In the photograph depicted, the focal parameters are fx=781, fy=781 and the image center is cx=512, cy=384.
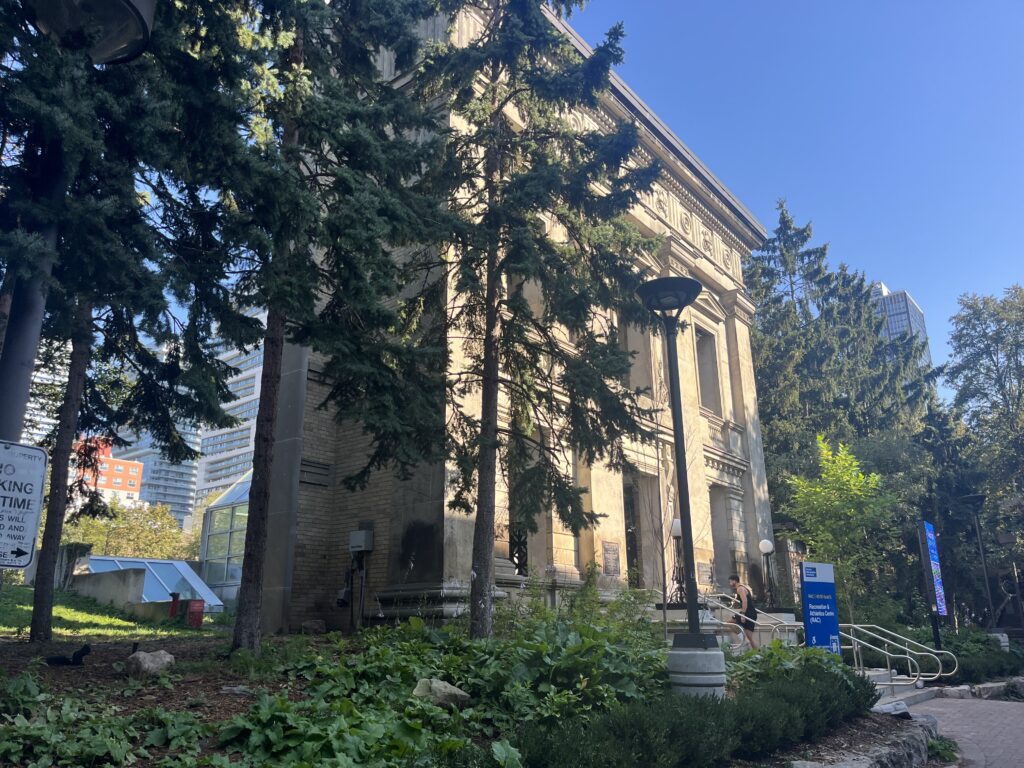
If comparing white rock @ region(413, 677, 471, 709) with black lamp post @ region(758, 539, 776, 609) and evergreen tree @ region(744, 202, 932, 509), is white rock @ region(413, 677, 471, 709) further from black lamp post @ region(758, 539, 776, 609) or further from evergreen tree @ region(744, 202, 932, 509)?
evergreen tree @ region(744, 202, 932, 509)

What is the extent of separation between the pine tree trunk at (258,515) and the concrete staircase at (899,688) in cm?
1140

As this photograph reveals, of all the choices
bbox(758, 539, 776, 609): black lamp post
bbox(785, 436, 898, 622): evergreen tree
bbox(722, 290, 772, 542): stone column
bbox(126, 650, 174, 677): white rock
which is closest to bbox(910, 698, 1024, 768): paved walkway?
bbox(785, 436, 898, 622): evergreen tree

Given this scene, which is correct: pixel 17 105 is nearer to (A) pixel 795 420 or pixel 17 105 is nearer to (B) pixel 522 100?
(B) pixel 522 100

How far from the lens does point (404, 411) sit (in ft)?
32.4

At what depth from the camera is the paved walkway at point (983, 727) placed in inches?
367

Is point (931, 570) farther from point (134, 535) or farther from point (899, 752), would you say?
point (134, 535)

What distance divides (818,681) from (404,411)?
6.10m

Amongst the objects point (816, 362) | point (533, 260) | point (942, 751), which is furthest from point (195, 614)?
point (816, 362)

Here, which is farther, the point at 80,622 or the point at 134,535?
the point at 134,535

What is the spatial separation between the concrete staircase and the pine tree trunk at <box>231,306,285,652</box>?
449 inches

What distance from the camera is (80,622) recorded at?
57.2 ft

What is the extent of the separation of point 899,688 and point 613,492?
23.6 feet

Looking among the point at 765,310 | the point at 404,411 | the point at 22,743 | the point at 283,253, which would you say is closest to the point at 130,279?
the point at 283,253

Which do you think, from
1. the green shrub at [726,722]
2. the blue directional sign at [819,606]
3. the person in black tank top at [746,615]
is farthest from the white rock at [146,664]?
the person in black tank top at [746,615]
